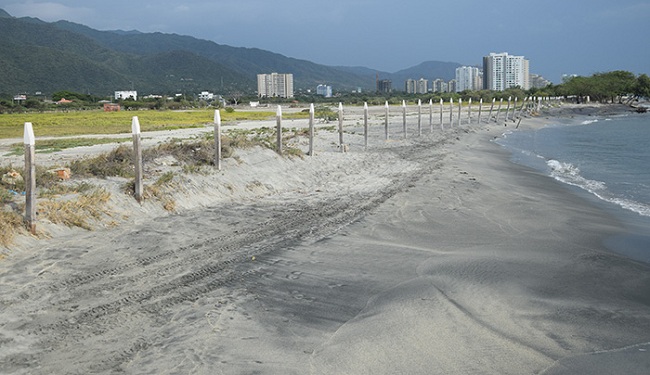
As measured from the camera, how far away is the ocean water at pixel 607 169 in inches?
438

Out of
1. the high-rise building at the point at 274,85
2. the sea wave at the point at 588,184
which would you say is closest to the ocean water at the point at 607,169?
the sea wave at the point at 588,184

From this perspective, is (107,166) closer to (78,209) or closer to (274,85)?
(78,209)

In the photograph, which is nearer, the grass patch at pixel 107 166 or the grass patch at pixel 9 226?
the grass patch at pixel 9 226

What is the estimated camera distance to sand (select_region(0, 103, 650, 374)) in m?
4.98

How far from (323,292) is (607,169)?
18.1m

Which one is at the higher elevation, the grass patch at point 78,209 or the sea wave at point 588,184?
the grass patch at point 78,209

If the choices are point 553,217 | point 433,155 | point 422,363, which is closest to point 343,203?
point 553,217

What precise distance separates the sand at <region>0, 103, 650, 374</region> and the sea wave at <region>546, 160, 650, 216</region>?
1.99 meters

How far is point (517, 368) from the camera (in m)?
4.89

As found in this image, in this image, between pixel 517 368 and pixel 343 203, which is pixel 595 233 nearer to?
pixel 343 203

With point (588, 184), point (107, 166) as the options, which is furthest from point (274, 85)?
point (107, 166)

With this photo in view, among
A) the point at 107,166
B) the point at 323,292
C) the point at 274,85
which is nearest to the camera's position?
the point at 323,292

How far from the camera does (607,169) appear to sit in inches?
860

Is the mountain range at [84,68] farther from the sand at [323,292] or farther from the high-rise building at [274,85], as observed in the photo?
the sand at [323,292]
